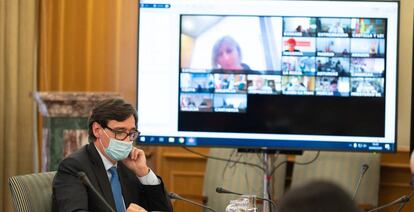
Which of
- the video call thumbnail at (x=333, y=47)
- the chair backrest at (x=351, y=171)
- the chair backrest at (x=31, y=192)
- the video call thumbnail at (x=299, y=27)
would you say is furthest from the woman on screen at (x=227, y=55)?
the chair backrest at (x=31, y=192)

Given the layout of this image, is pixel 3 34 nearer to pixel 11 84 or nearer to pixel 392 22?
pixel 11 84

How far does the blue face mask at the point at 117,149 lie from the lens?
303 cm

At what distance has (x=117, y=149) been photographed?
3035 millimetres

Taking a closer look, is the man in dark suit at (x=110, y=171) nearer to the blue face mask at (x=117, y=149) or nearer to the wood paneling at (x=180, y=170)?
the blue face mask at (x=117, y=149)

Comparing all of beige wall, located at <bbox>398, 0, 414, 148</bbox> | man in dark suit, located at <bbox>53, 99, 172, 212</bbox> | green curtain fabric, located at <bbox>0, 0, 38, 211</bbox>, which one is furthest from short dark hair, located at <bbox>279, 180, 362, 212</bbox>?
green curtain fabric, located at <bbox>0, 0, 38, 211</bbox>

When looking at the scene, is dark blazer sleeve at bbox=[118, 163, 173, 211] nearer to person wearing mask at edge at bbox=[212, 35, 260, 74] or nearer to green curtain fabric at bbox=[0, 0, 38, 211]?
person wearing mask at edge at bbox=[212, 35, 260, 74]

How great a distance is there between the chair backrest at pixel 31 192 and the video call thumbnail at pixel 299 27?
177 cm

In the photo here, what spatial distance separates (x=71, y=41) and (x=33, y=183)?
2613 millimetres

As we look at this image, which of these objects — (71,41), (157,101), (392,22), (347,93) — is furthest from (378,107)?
(71,41)

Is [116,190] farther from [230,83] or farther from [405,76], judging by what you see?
[405,76]

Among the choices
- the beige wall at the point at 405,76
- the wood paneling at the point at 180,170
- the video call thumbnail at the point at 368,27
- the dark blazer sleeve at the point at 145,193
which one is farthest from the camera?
the wood paneling at the point at 180,170

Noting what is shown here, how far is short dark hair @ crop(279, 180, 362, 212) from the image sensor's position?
104cm

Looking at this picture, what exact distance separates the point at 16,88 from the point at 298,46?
211 centimetres

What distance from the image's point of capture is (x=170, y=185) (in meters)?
5.36
